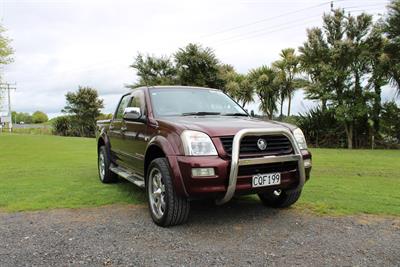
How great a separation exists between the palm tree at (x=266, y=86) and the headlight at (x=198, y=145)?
55.0 feet

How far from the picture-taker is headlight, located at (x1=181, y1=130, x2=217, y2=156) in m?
3.90

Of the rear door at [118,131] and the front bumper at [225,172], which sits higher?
the rear door at [118,131]

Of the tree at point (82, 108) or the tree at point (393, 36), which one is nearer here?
the tree at point (393, 36)

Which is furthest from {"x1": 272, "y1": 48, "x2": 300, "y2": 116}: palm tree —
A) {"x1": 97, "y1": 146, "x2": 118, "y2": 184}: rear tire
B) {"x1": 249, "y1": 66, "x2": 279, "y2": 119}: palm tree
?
{"x1": 97, "y1": 146, "x2": 118, "y2": 184}: rear tire

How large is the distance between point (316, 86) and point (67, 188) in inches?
505

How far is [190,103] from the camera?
5.34 meters

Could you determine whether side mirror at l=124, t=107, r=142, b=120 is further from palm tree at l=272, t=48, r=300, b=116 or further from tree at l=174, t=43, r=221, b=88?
tree at l=174, t=43, r=221, b=88

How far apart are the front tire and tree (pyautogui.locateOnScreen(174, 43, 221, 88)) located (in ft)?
58.8

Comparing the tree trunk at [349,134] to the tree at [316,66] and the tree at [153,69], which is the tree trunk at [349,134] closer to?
the tree at [316,66]

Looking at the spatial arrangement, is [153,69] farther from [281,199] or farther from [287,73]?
[281,199]

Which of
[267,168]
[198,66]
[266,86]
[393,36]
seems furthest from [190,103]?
[198,66]

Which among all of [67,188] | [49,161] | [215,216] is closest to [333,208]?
[215,216]

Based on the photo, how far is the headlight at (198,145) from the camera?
12.8ft

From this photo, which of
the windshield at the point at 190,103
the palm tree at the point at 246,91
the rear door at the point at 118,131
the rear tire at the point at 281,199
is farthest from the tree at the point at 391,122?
the rear door at the point at 118,131
